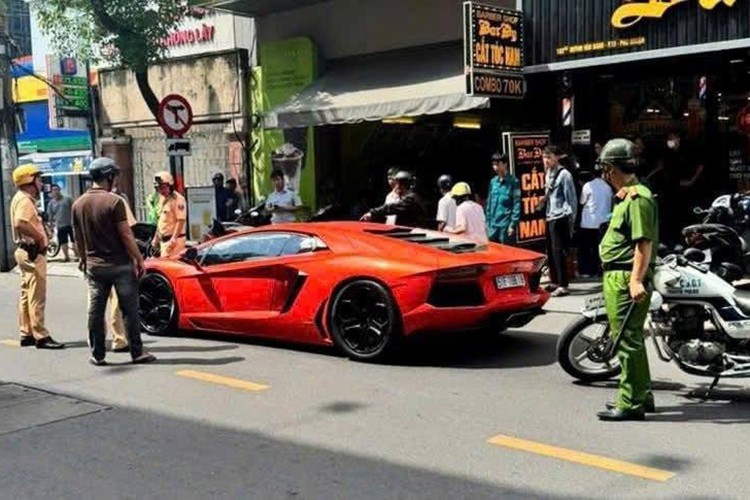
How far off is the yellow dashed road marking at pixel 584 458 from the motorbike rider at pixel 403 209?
220 inches

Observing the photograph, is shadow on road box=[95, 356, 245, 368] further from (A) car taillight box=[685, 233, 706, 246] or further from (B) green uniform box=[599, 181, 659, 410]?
(A) car taillight box=[685, 233, 706, 246]

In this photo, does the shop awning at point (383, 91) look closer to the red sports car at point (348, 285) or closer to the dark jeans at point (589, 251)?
the dark jeans at point (589, 251)

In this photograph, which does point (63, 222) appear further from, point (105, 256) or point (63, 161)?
point (105, 256)

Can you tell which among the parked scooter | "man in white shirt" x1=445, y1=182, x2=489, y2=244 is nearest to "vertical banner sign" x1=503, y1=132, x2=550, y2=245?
"man in white shirt" x1=445, y1=182, x2=489, y2=244

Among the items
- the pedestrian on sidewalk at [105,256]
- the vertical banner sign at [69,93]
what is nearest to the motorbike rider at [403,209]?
the pedestrian on sidewalk at [105,256]

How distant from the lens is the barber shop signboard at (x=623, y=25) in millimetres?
11141

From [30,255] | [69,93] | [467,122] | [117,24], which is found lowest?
[30,255]

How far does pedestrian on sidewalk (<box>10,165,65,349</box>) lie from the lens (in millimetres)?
8656

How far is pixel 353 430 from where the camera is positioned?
5539mm

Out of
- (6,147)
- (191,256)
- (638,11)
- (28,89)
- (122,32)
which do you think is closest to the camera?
(191,256)

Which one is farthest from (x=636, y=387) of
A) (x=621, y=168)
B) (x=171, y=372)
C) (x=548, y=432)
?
(x=171, y=372)

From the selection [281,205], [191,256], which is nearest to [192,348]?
[191,256]

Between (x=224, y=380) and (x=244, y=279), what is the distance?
1437 mm

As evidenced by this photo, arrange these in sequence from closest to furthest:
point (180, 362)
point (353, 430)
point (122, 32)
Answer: point (353, 430), point (180, 362), point (122, 32)
